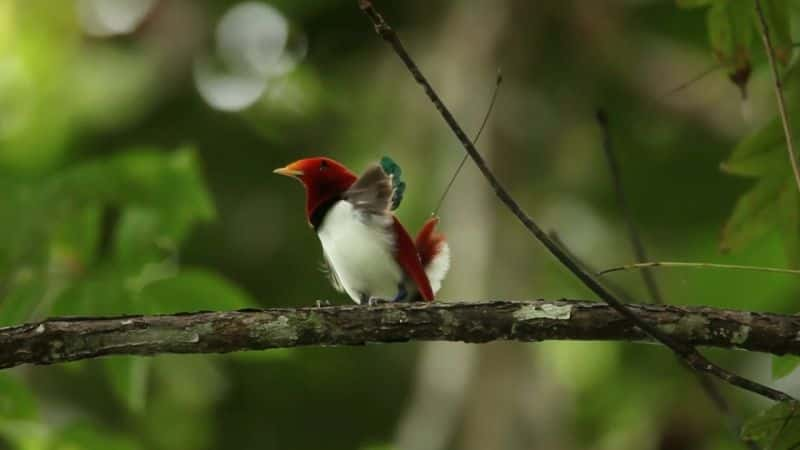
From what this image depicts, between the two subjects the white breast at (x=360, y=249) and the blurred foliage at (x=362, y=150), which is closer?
the white breast at (x=360, y=249)

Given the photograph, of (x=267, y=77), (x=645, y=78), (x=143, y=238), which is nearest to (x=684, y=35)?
(x=645, y=78)

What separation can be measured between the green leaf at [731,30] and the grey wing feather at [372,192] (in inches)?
31.9

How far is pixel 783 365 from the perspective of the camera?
8.39 feet

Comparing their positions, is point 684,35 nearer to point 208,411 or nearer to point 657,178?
point 657,178

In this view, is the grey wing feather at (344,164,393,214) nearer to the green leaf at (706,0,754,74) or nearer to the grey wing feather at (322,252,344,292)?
the grey wing feather at (322,252,344,292)

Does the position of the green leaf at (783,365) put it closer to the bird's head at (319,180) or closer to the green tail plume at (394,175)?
the green tail plume at (394,175)

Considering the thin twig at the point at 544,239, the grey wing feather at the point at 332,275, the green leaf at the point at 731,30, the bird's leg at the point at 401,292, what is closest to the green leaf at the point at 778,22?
the green leaf at the point at 731,30

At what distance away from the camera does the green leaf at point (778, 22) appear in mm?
2797

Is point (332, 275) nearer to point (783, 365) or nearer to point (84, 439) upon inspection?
point (84, 439)

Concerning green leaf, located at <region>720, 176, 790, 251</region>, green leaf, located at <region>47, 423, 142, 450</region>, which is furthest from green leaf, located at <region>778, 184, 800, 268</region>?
green leaf, located at <region>47, 423, 142, 450</region>

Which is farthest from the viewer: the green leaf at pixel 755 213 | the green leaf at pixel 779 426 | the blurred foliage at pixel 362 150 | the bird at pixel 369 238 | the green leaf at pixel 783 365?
the blurred foliage at pixel 362 150

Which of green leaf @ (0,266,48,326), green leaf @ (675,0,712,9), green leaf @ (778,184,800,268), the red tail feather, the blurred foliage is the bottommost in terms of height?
the blurred foliage

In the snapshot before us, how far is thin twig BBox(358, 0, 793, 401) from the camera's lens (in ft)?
6.57

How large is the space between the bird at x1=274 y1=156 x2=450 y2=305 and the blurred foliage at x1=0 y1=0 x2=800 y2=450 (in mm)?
1997
